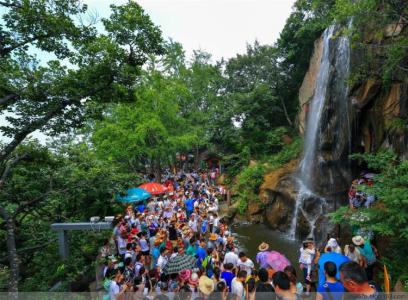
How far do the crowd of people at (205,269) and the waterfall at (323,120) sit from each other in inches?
226

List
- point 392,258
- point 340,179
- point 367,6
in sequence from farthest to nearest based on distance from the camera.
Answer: point 340,179 → point 367,6 → point 392,258

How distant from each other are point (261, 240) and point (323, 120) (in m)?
7.24

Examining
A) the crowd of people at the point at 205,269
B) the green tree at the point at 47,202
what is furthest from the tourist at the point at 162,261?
the green tree at the point at 47,202

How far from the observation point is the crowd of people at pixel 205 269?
378cm

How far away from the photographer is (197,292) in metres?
5.25

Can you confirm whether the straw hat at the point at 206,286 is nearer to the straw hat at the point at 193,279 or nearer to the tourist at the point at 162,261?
the straw hat at the point at 193,279

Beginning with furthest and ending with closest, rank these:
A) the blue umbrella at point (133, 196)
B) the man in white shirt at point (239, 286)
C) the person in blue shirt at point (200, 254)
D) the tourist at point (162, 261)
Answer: the blue umbrella at point (133, 196) < the person in blue shirt at point (200, 254) < the tourist at point (162, 261) < the man in white shirt at point (239, 286)

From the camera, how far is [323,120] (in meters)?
15.1

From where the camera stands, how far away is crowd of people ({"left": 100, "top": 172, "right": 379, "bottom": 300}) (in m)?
3.78

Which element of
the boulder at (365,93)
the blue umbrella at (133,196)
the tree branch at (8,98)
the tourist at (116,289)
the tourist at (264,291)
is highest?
the boulder at (365,93)

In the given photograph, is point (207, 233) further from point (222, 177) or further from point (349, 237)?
point (222, 177)

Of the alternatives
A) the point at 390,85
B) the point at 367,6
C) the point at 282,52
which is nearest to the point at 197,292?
the point at 367,6

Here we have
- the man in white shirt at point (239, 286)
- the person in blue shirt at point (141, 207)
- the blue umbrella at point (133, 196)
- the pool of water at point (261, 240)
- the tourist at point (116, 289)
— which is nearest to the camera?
the man in white shirt at point (239, 286)

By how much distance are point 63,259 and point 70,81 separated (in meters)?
5.04
